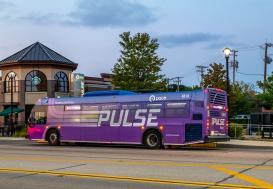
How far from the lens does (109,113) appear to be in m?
27.6

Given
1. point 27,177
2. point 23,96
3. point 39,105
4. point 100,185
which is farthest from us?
point 23,96

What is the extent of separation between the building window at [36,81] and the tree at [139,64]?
10.7 meters

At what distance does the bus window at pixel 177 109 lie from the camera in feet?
81.3

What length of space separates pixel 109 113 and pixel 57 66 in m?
29.2

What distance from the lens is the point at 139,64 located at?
46.8 meters

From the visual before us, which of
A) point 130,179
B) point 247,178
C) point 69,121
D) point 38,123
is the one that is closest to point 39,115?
point 38,123

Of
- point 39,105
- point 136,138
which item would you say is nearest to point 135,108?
point 136,138

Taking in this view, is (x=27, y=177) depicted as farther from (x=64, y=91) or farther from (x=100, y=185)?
(x=64, y=91)

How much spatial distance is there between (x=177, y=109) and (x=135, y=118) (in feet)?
8.22

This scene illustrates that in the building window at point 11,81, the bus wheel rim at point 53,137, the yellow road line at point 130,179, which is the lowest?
the yellow road line at point 130,179

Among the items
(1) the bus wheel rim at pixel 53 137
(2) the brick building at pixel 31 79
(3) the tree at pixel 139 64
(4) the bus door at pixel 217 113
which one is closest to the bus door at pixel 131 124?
(4) the bus door at pixel 217 113

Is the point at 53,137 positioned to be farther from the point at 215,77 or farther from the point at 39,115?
the point at 215,77

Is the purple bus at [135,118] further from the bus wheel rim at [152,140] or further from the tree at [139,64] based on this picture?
the tree at [139,64]

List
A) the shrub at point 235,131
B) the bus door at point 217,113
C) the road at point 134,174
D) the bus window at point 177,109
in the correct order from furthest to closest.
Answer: the shrub at point 235,131, the bus door at point 217,113, the bus window at point 177,109, the road at point 134,174
